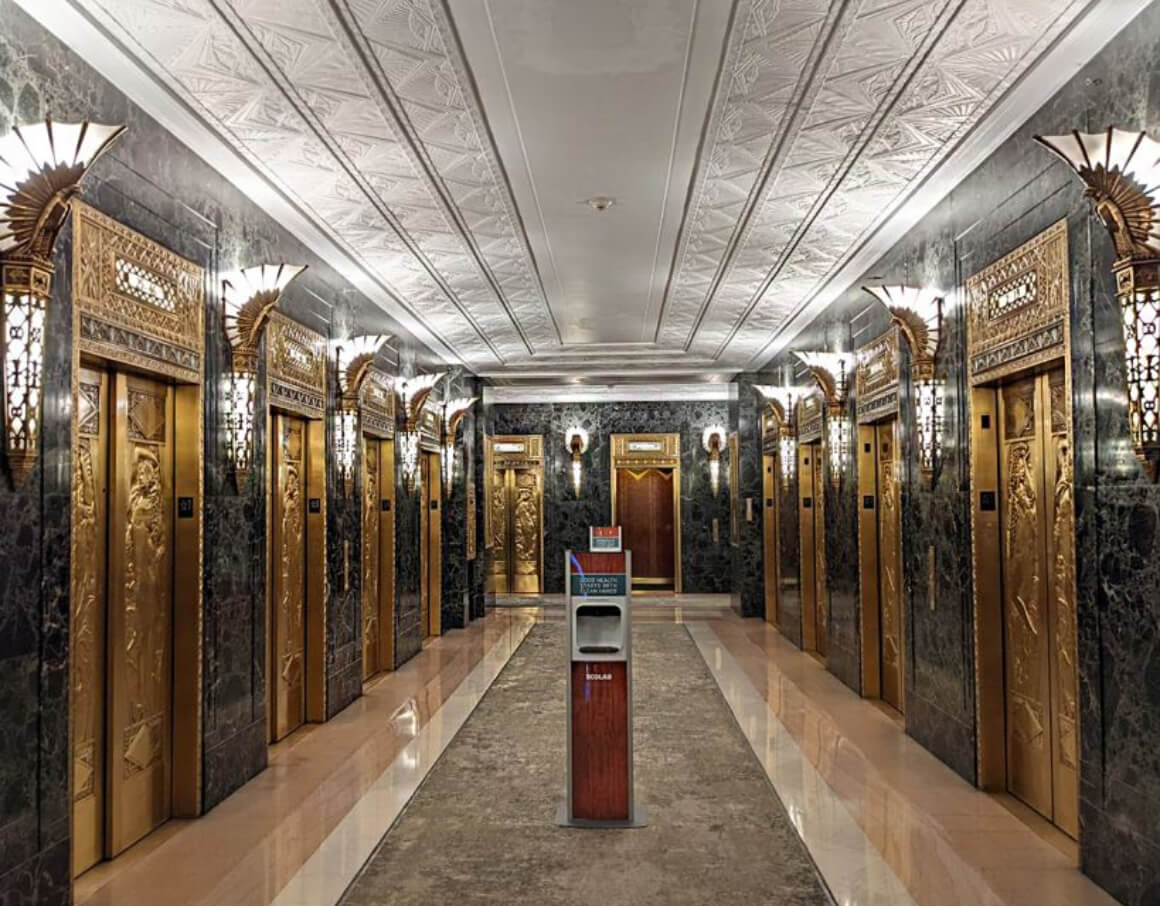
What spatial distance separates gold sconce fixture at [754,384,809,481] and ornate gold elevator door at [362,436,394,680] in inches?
166

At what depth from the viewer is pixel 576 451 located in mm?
15562

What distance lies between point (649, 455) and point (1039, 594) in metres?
10.8

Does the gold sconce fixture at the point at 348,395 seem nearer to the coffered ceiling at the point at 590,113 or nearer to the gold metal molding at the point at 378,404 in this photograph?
the gold metal molding at the point at 378,404

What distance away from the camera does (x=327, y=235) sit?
21.0 feet

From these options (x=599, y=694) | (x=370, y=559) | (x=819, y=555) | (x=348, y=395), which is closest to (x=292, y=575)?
(x=348, y=395)

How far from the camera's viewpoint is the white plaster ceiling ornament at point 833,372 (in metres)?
7.87

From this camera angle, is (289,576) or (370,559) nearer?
(289,576)

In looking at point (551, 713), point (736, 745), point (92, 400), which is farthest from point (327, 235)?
point (736, 745)

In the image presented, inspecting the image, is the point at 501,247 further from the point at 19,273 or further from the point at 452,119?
the point at 19,273

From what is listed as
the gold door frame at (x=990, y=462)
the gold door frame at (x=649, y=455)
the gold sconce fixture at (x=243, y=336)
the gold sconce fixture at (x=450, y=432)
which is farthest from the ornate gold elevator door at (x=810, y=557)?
the gold sconce fixture at (x=243, y=336)

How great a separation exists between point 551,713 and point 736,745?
5.18 ft

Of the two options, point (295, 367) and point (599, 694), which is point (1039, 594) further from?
point (295, 367)

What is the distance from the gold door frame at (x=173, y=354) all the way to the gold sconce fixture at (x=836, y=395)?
5.08 meters

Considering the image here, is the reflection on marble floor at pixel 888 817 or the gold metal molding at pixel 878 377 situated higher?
the gold metal molding at pixel 878 377
